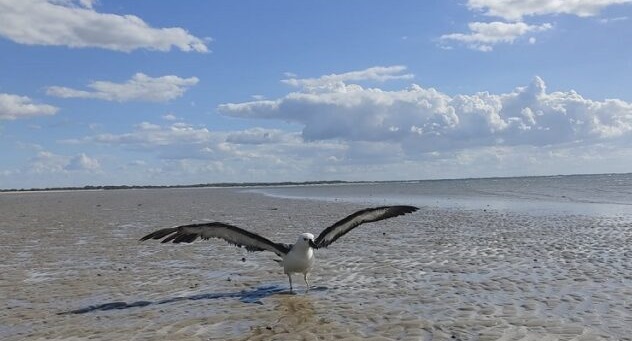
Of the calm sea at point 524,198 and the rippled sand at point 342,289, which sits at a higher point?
the calm sea at point 524,198

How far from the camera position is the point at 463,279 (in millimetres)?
12445

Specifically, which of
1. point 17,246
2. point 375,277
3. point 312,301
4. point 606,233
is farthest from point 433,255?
point 17,246

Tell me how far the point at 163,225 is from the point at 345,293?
56.4 feet

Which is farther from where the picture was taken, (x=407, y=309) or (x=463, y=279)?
(x=463, y=279)

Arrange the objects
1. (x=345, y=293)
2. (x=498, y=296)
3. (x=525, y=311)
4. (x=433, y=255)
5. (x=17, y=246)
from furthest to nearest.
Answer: (x=17, y=246) → (x=433, y=255) → (x=345, y=293) → (x=498, y=296) → (x=525, y=311)

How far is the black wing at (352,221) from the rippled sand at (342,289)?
980 mm

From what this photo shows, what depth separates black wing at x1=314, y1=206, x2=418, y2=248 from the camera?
12.3 meters

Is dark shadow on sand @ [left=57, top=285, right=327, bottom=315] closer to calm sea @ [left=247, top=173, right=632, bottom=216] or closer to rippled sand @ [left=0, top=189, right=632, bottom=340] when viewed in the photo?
rippled sand @ [left=0, top=189, right=632, bottom=340]

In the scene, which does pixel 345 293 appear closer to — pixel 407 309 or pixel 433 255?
pixel 407 309

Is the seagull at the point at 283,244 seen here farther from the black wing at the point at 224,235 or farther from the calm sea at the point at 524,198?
the calm sea at the point at 524,198

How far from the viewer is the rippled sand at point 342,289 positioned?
8812mm

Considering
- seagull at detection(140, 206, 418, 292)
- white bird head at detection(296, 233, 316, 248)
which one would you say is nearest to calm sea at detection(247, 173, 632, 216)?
seagull at detection(140, 206, 418, 292)

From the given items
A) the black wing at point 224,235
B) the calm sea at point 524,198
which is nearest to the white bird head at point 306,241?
the black wing at point 224,235

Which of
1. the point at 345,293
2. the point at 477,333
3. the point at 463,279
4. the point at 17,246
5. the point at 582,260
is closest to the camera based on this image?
the point at 477,333
